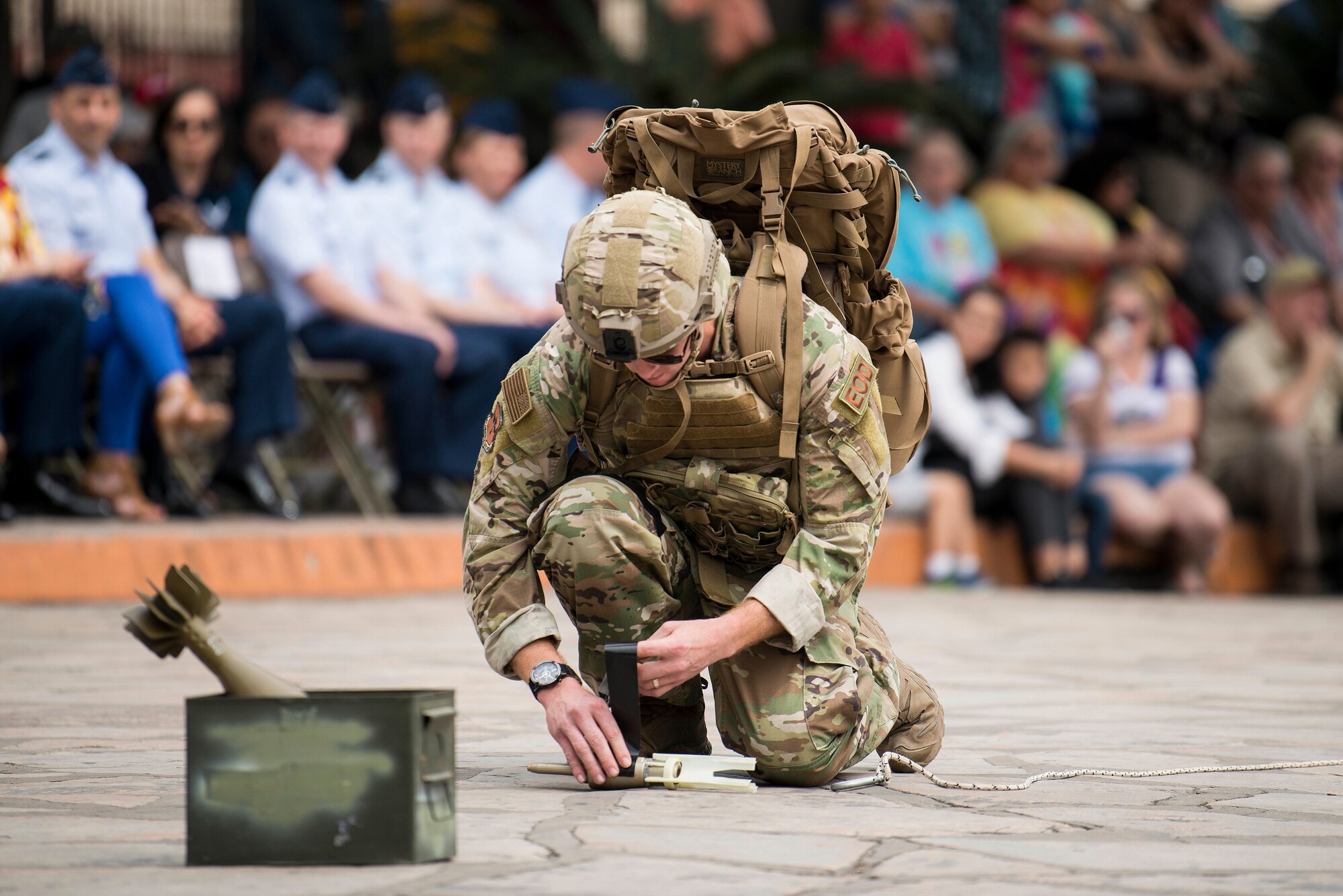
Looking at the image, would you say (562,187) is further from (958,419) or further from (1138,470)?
(1138,470)

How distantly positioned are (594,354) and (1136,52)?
365 inches

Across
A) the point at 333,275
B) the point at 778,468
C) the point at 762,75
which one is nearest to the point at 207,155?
the point at 333,275

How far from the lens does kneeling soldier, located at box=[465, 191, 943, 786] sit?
3098mm

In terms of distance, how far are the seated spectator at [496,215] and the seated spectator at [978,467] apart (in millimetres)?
1907

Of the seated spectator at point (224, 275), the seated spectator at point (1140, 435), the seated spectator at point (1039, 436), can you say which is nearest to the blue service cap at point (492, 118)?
the seated spectator at point (224, 275)

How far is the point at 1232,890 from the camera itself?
2406 millimetres

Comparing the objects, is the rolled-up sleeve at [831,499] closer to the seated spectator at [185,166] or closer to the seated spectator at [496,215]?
the seated spectator at [185,166]

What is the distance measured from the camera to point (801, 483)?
10.7 ft

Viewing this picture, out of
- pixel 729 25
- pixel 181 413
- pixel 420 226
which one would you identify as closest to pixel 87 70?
pixel 181 413

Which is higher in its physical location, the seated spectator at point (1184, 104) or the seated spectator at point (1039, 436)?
the seated spectator at point (1184, 104)

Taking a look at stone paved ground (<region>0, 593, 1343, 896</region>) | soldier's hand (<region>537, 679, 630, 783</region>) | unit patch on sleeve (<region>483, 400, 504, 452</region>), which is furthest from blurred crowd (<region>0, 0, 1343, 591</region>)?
soldier's hand (<region>537, 679, 630, 783</region>)

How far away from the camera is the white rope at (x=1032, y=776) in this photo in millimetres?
3275

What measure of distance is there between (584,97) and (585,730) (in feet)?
22.0

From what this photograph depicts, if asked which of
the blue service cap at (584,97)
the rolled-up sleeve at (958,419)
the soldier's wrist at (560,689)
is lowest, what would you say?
the soldier's wrist at (560,689)
